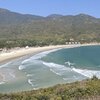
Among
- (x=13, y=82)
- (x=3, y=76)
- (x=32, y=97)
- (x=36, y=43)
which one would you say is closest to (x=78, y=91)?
(x=32, y=97)

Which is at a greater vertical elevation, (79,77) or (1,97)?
(1,97)

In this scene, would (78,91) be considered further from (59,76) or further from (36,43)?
(36,43)

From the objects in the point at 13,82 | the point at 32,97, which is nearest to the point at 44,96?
the point at 32,97

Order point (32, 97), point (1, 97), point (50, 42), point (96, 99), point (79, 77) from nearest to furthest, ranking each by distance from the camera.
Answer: point (96, 99), point (32, 97), point (1, 97), point (79, 77), point (50, 42)

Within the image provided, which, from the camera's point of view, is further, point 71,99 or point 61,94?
point 61,94

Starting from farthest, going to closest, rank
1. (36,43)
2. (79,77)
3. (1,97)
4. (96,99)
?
(36,43) < (79,77) < (1,97) < (96,99)

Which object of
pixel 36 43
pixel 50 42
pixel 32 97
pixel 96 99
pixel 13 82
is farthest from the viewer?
pixel 50 42

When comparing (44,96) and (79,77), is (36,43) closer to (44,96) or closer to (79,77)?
(79,77)

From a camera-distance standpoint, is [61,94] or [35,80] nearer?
[61,94]

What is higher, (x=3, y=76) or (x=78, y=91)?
(x=78, y=91)
